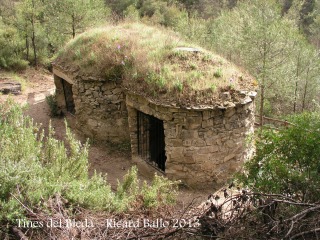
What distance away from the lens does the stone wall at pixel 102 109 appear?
9.30m

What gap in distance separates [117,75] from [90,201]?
189 inches

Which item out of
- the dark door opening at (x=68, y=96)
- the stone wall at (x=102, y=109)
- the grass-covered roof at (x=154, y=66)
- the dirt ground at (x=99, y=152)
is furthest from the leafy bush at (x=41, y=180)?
the dark door opening at (x=68, y=96)

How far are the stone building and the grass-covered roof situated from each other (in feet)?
0.08

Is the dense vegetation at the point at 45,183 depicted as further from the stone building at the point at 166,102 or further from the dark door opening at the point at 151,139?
the dark door opening at the point at 151,139

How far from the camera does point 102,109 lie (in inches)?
372

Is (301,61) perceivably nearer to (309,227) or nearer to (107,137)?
(107,137)

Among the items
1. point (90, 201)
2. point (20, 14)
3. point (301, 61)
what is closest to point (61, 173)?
→ point (90, 201)

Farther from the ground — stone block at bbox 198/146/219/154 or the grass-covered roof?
the grass-covered roof

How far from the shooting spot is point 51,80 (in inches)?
696

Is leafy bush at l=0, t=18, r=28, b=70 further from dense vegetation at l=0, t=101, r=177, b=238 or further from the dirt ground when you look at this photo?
dense vegetation at l=0, t=101, r=177, b=238

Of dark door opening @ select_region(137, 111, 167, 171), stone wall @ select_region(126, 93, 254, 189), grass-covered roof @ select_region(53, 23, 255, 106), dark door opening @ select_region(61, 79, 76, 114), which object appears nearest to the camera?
stone wall @ select_region(126, 93, 254, 189)


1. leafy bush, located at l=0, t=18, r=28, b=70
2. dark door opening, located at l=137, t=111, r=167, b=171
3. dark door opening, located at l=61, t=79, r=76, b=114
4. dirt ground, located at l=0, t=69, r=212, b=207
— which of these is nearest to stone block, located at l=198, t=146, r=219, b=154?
dirt ground, located at l=0, t=69, r=212, b=207

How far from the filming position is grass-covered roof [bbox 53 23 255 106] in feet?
24.6

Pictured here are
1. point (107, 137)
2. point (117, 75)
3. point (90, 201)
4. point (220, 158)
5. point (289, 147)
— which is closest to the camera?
point (289, 147)
